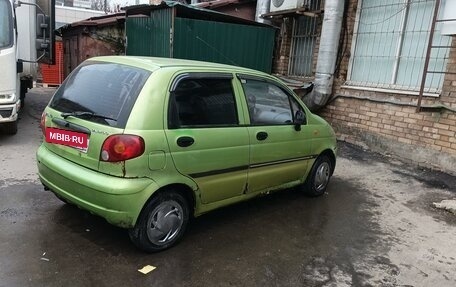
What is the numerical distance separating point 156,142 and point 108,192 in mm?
531

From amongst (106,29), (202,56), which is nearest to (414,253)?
(202,56)

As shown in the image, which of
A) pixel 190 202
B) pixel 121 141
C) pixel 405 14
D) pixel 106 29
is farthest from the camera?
pixel 106 29

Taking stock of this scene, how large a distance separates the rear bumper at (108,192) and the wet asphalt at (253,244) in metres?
0.41

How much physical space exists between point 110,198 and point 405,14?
655cm

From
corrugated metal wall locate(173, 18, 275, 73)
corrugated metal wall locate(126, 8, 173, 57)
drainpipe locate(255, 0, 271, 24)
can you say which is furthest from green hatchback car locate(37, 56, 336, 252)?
drainpipe locate(255, 0, 271, 24)

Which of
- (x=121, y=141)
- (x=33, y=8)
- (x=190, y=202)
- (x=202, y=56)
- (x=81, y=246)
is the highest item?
(x=33, y=8)

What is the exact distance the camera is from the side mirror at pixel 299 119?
15.1 ft

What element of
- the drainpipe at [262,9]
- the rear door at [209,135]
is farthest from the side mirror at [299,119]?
the drainpipe at [262,9]

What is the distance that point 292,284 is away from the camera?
10.4ft

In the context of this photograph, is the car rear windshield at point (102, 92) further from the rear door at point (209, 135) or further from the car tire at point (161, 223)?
the car tire at point (161, 223)

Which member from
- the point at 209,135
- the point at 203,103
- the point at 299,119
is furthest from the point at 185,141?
the point at 299,119

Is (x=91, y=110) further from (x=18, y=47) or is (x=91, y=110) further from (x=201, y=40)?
(x=201, y=40)

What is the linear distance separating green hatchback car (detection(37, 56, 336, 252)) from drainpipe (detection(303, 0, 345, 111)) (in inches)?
175

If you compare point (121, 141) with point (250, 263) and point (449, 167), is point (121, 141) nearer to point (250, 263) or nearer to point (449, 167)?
point (250, 263)
